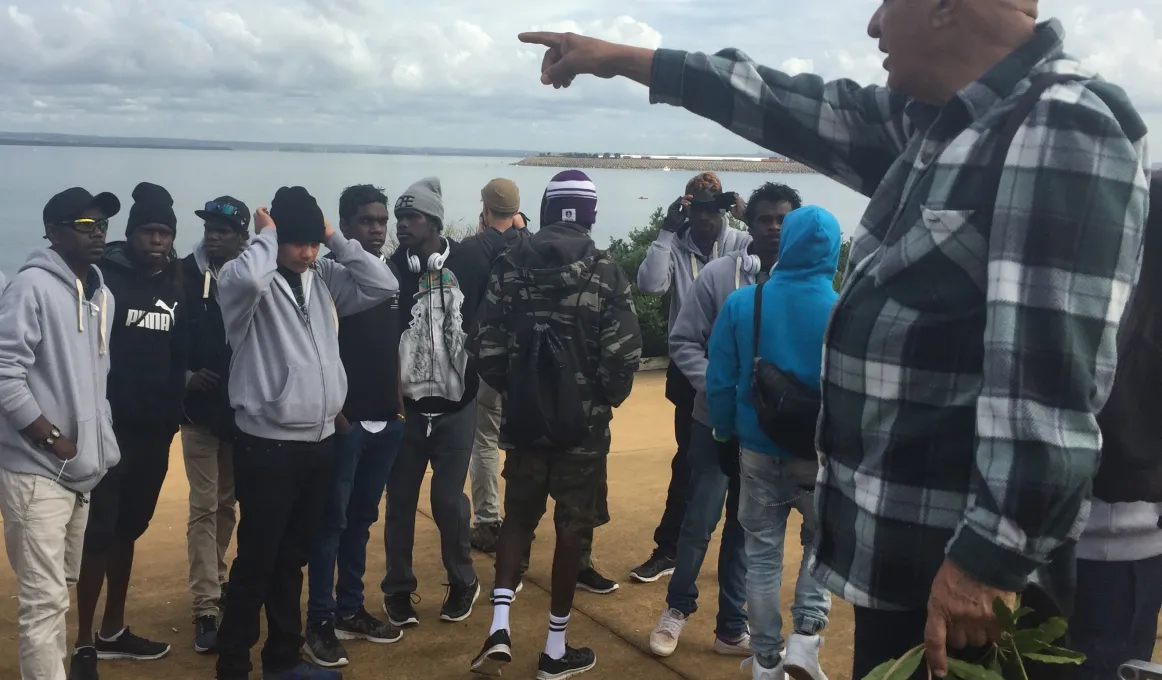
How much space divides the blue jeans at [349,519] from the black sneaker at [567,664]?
107 centimetres

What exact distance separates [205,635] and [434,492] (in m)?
1.31

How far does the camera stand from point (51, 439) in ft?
12.2

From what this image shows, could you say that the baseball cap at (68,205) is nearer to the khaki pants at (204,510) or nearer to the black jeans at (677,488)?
the khaki pants at (204,510)

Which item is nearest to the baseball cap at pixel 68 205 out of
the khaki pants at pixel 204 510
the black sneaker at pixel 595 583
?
the khaki pants at pixel 204 510

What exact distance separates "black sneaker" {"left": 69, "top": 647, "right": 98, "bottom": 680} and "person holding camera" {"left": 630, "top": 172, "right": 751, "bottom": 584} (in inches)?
110

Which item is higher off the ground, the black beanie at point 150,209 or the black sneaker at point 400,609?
the black beanie at point 150,209

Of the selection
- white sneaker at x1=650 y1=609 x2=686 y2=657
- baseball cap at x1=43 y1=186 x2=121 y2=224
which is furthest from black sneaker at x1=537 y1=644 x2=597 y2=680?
baseball cap at x1=43 y1=186 x2=121 y2=224

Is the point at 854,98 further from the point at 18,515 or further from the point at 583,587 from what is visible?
the point at 583,587

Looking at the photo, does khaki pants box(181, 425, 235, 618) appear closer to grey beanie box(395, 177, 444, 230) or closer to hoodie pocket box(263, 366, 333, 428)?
hoodie pocket box(263, 366, 333, 428)

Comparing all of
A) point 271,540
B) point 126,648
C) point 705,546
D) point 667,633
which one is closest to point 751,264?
point 705,546

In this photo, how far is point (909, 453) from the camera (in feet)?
6.10

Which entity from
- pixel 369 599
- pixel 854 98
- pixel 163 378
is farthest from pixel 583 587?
pixel 854 98

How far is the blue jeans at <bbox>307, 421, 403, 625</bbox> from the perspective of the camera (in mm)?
4629

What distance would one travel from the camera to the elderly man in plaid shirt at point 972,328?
163 cm
